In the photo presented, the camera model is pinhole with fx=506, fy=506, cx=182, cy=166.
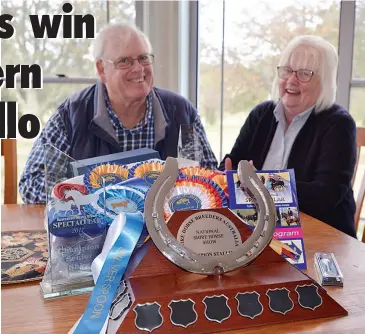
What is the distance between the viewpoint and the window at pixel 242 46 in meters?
2.71

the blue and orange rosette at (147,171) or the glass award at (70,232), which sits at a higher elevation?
the blue and orange rosette at (147,171)

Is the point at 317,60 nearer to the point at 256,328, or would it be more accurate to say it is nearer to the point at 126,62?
the point at 126,62

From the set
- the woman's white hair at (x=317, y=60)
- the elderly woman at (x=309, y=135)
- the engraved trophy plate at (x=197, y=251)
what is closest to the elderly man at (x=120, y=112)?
the elderly woman at (x=309, y=135)

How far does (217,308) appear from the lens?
81cm

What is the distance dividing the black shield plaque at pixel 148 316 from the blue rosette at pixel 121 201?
0.23 m

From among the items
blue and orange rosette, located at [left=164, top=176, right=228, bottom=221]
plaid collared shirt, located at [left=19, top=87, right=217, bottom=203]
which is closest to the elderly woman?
plaid collared shirt, located at [left=19, top=87, right=217, bottom=203]

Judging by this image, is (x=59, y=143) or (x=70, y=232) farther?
(x=59, y=143)

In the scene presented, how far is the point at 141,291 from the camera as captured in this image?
81 centimetres

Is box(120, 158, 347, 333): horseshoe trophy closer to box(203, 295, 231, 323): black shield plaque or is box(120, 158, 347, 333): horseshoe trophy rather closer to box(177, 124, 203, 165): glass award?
box(203, 295, 231, 323): black shield plaque

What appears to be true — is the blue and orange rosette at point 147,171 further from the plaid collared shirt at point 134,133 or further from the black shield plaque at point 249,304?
the plaid collared shirt at point 134,133

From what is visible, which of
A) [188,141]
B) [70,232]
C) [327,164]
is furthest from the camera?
[327,164]

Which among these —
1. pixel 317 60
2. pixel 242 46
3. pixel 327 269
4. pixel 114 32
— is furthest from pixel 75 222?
pixel 242 46

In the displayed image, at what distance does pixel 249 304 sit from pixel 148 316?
17 centimetres

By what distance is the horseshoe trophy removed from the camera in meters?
0.80
